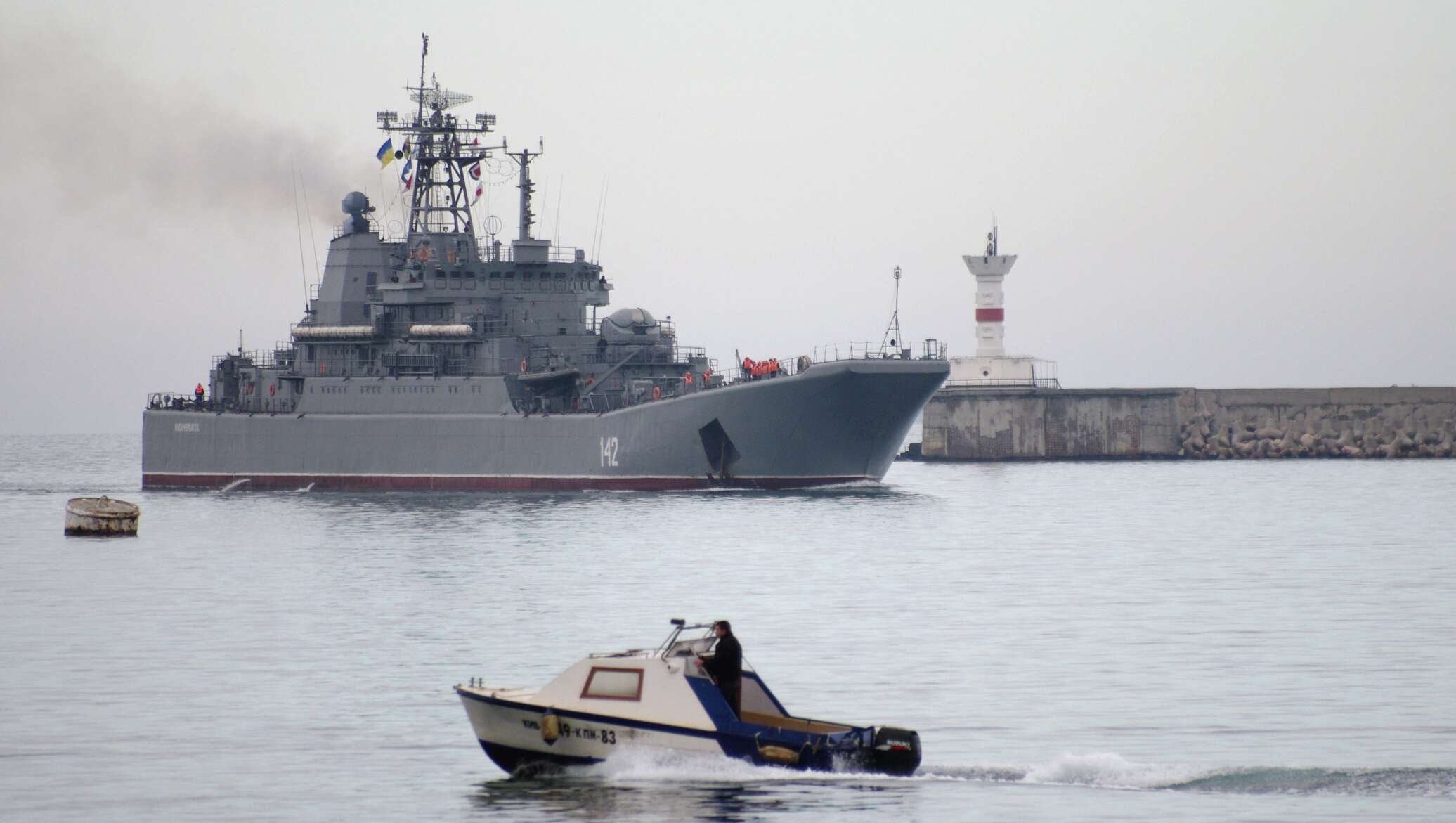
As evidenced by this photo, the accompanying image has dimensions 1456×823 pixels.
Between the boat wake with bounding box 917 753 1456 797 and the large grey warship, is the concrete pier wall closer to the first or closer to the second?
the large grey warship

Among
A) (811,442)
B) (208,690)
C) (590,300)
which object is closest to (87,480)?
(590,300)

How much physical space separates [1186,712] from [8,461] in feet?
431

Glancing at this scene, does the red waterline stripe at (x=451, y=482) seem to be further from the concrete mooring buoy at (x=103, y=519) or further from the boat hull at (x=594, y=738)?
the boat hull at (x=594, y=738)

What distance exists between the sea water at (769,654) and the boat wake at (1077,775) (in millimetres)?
34

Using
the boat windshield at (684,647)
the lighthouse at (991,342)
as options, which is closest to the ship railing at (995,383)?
the lighthouse at (991,342)

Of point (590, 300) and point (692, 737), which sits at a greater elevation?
point (590, 300)

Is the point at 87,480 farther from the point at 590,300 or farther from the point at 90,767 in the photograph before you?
the point at 90,767

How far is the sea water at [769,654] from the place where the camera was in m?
18.2

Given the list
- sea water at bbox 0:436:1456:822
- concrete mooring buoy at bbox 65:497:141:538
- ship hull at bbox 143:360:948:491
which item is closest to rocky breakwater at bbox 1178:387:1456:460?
ship hull at bbox 143:360:948:491

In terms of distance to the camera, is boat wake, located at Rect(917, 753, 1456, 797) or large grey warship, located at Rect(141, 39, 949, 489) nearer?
boat wake, located at Rect(917, 753, 1456, 797)

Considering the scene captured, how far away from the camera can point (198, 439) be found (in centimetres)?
7250

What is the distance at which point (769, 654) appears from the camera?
1045 inches

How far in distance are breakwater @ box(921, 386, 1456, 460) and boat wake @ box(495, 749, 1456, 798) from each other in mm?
77145

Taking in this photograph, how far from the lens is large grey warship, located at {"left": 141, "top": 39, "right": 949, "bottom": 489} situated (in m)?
57.8
